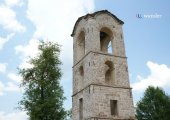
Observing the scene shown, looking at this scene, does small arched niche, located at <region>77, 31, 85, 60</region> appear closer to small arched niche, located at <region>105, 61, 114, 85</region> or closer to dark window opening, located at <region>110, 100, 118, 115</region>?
small arched niche, located at <region>105, 61, 114, 85</region>

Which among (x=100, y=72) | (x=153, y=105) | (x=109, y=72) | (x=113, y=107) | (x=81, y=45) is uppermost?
(x=81, y=45)

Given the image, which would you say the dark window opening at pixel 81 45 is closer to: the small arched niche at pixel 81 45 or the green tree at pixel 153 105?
the small arched niche at pixel 81 45

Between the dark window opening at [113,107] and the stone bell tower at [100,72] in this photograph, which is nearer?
the stone bell tower at [100,72]

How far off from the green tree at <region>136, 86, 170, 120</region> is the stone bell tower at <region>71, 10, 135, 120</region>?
36.4 ft

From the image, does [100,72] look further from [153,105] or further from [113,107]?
[153,105]

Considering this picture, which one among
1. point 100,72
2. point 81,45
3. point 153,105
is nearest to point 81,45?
point 81,45

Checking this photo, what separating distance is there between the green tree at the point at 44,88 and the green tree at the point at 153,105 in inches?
527

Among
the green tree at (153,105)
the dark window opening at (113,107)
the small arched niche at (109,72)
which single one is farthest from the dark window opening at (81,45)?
the green tree at (153,105)

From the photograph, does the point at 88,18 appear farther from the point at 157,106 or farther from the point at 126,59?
the point at 157,106

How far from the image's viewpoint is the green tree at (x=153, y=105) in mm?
→ 30633

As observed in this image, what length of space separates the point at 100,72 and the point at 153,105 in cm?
1398

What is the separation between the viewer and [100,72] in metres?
21.1

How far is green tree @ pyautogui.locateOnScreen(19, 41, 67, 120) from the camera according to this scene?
21.5m

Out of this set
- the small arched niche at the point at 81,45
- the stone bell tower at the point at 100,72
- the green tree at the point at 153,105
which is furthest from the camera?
the green tree at the point at 153,105
